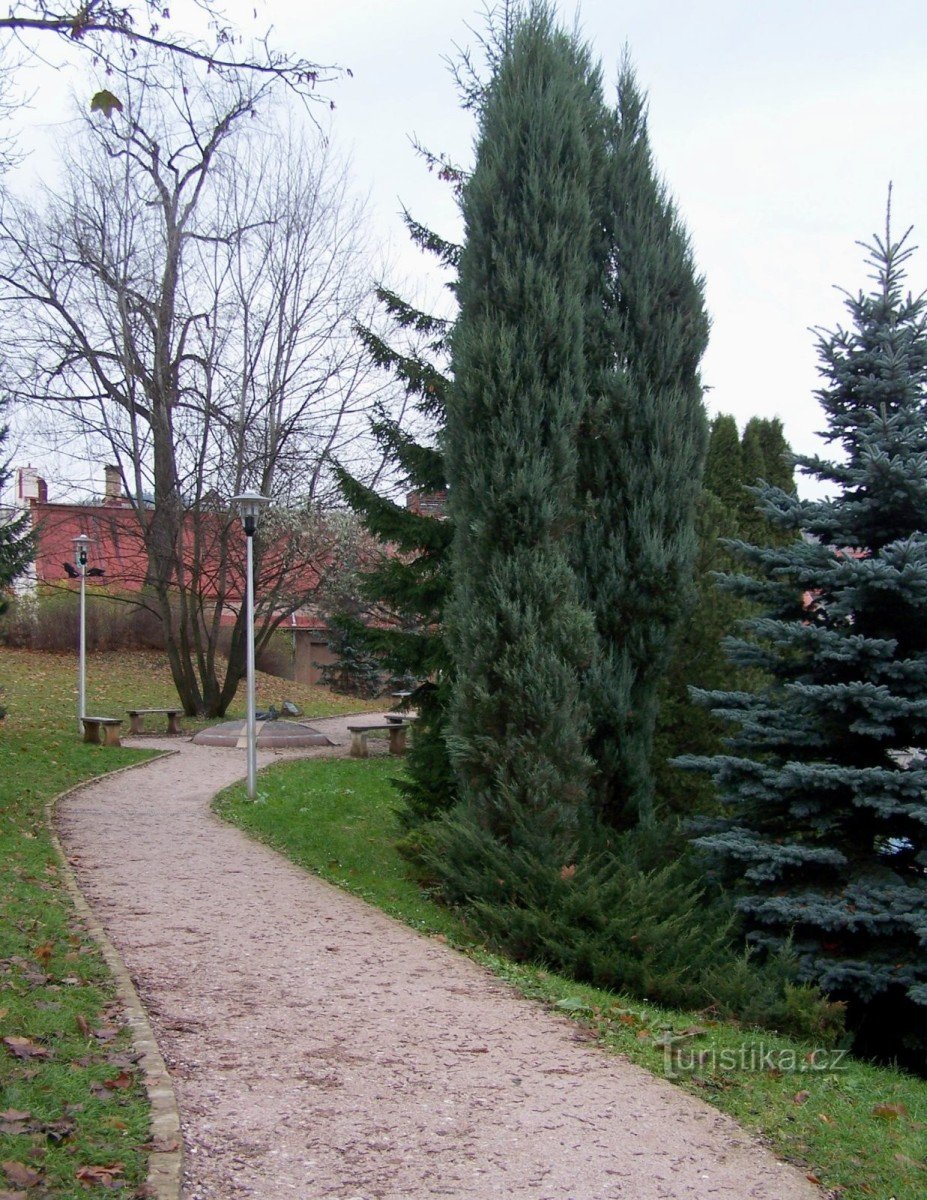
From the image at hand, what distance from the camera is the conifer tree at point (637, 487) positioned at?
9070 mm

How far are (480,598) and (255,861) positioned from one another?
351 cm

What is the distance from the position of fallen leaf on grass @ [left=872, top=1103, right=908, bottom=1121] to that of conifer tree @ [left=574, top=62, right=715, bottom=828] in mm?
3706

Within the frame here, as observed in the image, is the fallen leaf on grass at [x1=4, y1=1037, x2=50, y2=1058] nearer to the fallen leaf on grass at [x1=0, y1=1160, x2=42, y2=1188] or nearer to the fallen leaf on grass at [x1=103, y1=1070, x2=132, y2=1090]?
the fallen leaf on grass at [x1=103, y1=1070, x2=132, y2=1090]

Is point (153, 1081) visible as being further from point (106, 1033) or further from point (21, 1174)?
point (21, 1174)


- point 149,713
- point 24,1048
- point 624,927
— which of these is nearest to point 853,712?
point 624,927

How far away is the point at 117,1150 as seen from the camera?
3.81 meters

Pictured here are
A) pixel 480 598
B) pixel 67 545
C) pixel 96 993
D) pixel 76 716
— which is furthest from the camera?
pixel 67 545

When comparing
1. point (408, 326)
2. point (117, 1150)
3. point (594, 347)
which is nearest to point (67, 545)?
point (408, 326)

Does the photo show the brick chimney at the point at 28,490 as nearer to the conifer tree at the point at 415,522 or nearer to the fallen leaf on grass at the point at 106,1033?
the conifer tree at the point at 415,522

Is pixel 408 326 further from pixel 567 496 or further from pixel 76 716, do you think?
pixel 76 716

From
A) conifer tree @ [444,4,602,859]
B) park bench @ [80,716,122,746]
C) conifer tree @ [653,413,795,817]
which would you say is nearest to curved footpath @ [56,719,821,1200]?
conifer tree @ [444,4,602,859]

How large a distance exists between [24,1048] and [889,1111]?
400 cm

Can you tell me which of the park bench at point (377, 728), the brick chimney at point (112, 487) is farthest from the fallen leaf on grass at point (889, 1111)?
the brick chimney at point (112, 487)

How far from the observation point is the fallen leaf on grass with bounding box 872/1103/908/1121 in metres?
5.19
